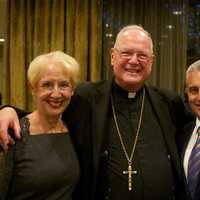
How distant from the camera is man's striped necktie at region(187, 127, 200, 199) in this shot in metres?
1.94

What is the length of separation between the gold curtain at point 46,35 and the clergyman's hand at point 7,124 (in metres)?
2.18

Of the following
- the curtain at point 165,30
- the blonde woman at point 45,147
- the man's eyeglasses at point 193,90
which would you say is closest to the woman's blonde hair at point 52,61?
the blonde woman at point 45,147

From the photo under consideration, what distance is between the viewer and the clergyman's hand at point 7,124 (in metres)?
1.67

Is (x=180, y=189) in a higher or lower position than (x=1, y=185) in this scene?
lower

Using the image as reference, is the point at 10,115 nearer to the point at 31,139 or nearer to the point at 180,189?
the point at 31,139

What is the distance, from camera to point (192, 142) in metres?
2.11

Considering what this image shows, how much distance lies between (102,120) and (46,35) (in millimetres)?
2064

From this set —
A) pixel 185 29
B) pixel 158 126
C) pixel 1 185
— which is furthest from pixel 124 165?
pixel 185 29

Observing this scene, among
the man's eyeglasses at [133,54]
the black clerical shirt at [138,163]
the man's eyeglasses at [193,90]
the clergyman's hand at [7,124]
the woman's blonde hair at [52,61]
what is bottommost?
the black clerical shirt at [138,163]

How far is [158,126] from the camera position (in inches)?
88.8

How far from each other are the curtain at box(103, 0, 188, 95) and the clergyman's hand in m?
2.59

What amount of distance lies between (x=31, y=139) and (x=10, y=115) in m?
0.15

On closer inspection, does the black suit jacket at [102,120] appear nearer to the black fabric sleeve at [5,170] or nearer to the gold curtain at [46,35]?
the black fabric sleeve at [5,170]

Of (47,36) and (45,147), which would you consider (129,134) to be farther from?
(47,36)
